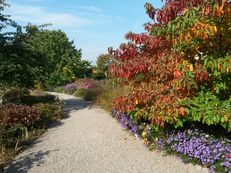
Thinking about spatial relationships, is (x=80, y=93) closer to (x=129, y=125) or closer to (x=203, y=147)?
(x=129, y=125)

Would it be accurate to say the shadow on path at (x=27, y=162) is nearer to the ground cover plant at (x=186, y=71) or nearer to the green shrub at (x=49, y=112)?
the ground cover plant at (x=186, y=71)

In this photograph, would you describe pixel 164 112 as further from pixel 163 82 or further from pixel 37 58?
pixel 37 58

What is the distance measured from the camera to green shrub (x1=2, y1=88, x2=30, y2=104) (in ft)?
41.7

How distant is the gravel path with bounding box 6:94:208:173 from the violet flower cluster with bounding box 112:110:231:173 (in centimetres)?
20

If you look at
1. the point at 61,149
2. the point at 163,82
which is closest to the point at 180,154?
the point at 163,82

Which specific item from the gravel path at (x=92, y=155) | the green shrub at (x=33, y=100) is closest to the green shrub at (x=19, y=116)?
the gravel path at (x=92, y=155)

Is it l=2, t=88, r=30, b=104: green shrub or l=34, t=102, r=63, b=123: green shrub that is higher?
l=2, t=88, r=30, b=104: green shrub

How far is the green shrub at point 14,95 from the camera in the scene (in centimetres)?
1271

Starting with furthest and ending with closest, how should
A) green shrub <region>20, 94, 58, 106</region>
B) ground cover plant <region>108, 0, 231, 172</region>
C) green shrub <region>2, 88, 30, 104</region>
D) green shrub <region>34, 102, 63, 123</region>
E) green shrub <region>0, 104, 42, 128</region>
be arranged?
green shrub <region>2, 88, 30, 104</region> → green shrub <region>20, 94, 58, 106</region> → green shrub <region>34, 102, 63, 123</region> → green shrub <region>0, 104, 42, 128</region> → ground cover plant <region>108, 0, 231, 172</region>

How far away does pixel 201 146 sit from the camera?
6.15m

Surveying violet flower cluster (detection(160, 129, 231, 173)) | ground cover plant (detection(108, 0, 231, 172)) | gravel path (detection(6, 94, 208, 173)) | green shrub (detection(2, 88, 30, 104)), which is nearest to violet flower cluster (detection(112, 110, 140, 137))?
gravel path (detection(6, 94, 208, 173))

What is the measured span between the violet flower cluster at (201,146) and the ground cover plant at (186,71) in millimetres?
17

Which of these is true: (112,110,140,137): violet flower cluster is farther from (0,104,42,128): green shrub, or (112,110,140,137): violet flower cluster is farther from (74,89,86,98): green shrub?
(74,89,86,98): green shrub

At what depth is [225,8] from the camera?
5527 mm
